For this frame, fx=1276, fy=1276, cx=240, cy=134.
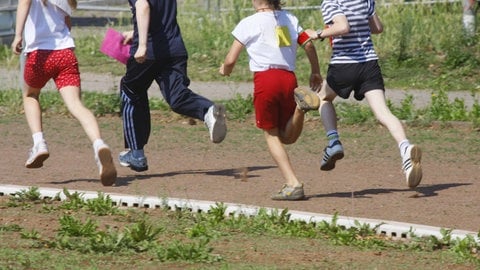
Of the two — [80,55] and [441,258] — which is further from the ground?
[441,258]

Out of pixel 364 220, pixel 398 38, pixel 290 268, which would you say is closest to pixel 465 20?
pixel 398 38

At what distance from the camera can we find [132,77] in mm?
9891

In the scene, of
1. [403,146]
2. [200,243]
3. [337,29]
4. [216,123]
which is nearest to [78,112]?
[216,123]

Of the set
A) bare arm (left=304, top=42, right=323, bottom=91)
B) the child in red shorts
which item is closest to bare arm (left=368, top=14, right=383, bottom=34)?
bare arm (left=304, top=42, right=323, bottom=91)

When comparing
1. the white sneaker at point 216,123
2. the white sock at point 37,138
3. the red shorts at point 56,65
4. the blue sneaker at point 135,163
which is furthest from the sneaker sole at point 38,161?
the white sneaker at point 216,123

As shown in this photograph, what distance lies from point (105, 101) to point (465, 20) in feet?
18.5

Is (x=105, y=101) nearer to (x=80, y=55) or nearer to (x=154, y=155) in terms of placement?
(x=154, y=155)

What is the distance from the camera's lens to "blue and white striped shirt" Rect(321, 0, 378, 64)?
9.07 metres

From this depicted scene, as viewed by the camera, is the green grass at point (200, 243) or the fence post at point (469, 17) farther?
the fence post at point (469, 17)

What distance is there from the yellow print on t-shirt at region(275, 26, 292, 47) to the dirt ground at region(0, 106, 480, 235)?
3.55 feet

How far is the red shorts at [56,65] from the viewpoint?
9.45 m

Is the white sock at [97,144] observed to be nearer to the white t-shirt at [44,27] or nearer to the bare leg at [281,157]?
the white t-shirt at [44,27]

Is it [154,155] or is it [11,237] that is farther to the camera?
[154,155]

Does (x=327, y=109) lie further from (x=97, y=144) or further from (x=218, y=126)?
(x=97, y=144)
